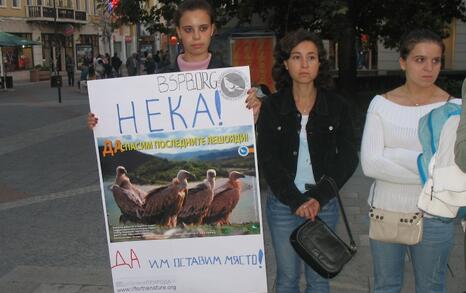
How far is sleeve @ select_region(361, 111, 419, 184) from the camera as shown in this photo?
8.87 ft

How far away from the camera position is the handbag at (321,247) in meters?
2.85

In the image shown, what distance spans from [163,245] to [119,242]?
0.25 meters

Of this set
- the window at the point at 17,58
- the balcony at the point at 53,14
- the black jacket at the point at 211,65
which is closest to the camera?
the black jacket at the point at 211,65

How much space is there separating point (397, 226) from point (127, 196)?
144 centimetres

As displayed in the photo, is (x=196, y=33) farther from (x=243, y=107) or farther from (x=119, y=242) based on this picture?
(x=119, y=242)

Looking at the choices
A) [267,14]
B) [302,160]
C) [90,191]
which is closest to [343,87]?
[267,14]

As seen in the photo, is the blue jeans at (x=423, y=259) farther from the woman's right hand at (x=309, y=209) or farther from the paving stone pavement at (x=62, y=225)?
the paving stone pavement at (x=62, y=225)

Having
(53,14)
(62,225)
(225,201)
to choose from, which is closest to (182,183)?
(225,201)

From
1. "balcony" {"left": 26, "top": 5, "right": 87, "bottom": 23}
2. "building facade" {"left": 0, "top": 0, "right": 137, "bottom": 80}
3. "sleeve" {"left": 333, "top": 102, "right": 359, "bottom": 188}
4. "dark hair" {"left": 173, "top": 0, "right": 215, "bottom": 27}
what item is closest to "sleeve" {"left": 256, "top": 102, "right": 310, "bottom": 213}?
"sleeve" {"left": 333, "top": 102, "right": 359, "bottom": 188}

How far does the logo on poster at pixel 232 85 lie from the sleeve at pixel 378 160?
26.6 inches

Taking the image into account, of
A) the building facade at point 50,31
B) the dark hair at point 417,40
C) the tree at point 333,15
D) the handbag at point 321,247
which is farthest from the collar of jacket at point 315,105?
the building facade at point 50,31

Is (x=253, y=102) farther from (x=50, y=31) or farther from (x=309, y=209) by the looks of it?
(x=50, y=31)

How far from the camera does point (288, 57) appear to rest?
2.94 meters

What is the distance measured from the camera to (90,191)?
→ 7395mm
